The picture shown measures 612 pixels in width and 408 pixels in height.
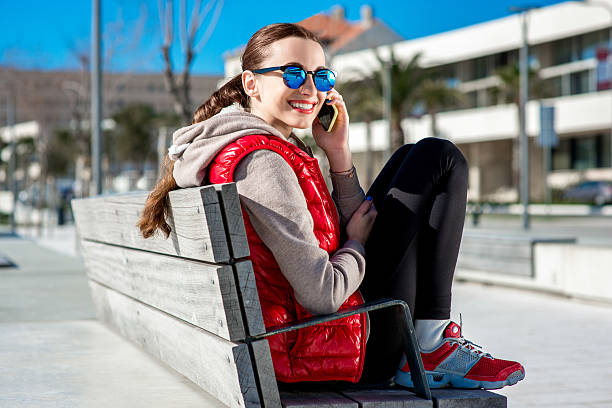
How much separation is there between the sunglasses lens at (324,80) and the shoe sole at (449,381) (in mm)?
1010

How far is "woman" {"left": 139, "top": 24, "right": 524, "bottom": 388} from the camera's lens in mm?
2893

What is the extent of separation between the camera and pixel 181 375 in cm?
419

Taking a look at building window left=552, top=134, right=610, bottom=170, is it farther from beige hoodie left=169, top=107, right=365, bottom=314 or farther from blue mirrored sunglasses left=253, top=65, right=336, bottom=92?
beige hoodie left=169, top=107, right=365, bottom=314

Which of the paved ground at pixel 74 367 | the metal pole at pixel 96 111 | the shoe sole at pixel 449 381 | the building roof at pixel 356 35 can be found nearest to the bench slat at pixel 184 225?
the paved ground at pixel 74 367

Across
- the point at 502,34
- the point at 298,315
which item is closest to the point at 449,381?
the point at 298,315

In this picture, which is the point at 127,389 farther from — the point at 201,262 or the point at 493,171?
the point at 493,171

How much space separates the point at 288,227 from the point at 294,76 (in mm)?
623

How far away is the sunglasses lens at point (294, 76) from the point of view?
126 inches

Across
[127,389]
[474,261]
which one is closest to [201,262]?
[127,389]

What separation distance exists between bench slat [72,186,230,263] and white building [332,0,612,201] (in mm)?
42430

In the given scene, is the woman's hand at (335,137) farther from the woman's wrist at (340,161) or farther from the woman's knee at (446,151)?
the woman's knee at (446,151)

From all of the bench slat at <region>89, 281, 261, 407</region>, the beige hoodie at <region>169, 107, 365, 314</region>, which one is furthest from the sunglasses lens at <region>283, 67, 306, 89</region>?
the bench slat at <region>89, 281, 261, 407</region>

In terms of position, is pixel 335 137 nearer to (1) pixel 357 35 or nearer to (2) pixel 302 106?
(2) pixel 302 106

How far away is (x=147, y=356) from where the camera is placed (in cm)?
479
